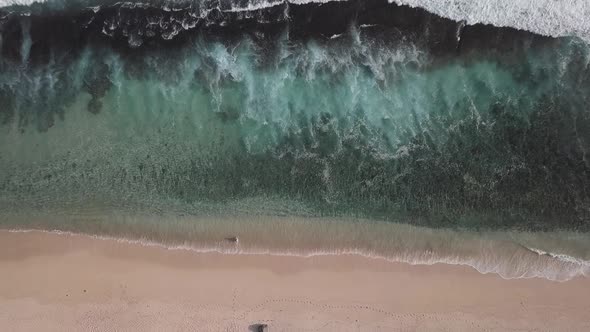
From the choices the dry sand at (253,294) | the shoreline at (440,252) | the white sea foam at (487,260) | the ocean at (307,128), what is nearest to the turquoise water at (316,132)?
the ocean at (307,128)

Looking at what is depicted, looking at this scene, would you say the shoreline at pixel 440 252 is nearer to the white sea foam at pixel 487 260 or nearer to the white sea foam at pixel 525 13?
the white sea foam at pixel 487 260

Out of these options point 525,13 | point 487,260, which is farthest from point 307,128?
point 525,13

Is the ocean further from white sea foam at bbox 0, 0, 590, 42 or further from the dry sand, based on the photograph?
the dry sand

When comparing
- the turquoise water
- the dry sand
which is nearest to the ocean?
the turquoise water

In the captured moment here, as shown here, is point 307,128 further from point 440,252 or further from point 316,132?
point 440,252

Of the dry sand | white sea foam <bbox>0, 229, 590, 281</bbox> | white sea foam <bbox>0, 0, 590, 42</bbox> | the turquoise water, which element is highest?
white sea foam <bbox>0, 0, 590, 42</bbox>

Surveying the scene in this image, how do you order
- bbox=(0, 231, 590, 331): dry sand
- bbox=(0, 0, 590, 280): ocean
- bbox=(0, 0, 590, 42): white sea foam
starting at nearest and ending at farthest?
bbox=(0, 231, 590, 331): dry sand < bbox=(0, 0, 590, 280): ocean < bbox=(0, 0, 590, 42): white sea foam
